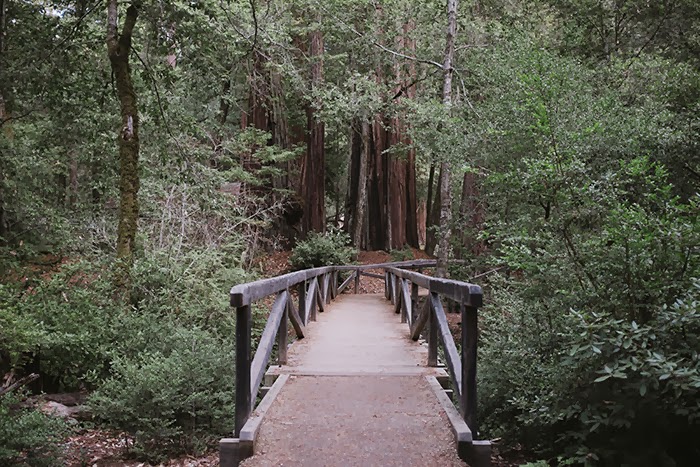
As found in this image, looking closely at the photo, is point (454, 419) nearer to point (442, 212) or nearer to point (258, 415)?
point (258, 415)

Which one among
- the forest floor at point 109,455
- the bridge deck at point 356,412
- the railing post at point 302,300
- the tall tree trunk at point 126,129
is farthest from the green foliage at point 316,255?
the forest floor at point 109,455

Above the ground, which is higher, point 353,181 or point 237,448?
point 353,181

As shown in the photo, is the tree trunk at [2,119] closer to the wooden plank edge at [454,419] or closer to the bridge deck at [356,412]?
the bridge deck at [356,412]

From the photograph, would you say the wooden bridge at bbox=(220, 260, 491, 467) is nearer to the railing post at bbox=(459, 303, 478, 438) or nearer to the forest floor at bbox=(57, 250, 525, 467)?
the railing post at bbox=(459, 303, 478, 438)

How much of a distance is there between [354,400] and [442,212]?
9337mm

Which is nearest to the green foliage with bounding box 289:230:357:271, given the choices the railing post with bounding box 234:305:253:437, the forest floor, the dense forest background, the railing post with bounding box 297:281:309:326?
the dense forest background

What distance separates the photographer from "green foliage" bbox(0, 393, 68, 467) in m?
5.22

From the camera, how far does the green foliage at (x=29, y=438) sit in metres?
5.22

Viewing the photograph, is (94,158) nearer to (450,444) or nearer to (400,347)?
(400,347)

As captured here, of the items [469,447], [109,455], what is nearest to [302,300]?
[109,455]

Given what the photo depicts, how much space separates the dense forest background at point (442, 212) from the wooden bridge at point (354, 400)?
0.70 meters

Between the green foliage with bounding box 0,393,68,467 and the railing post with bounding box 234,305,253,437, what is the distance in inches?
98.3

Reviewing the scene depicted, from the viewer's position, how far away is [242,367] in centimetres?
404

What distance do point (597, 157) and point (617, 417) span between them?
204 inches
